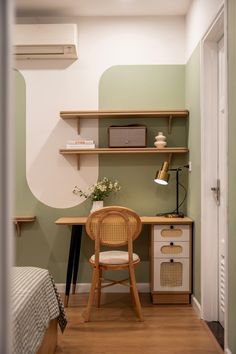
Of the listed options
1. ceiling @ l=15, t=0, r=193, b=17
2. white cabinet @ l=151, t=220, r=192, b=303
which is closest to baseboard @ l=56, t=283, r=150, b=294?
white cabinet @ l=151, t=220, r=192, b=303

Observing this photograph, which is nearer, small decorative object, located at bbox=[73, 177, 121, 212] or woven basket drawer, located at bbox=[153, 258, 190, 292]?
woven basket drawer, located at bbox=[153, 258, 190, 292]

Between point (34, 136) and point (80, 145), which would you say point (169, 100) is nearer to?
point (80, 145)

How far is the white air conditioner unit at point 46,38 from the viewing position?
152 inches

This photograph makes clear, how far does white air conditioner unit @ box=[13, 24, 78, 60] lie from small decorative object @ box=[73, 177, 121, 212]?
139 cm

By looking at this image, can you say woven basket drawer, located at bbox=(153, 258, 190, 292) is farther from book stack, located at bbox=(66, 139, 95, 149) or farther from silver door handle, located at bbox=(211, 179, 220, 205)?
book stack, located at bbox=(66, 139, 95, 149)

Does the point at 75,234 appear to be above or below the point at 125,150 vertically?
below

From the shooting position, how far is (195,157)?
3.51 meters

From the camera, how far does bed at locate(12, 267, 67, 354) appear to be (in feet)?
5.46

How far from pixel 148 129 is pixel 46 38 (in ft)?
4.55

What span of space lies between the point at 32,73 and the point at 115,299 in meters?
2.47

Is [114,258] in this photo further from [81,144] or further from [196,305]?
[81,144]

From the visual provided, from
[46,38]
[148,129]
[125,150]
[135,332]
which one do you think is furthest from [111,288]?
[46,38]

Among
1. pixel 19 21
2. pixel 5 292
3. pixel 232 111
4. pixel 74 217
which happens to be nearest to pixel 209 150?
pixel 232 111

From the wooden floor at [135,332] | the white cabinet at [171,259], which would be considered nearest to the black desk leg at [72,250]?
the wooden floor at [135,332]
